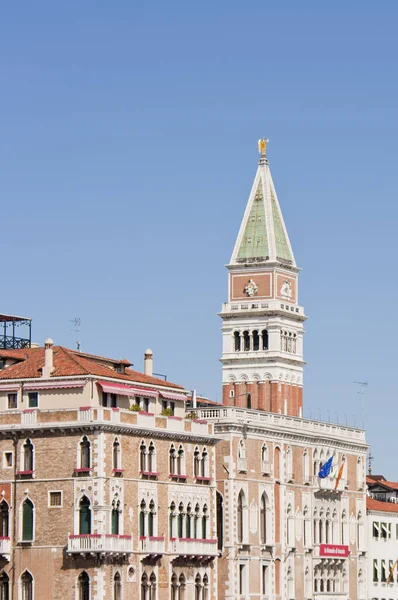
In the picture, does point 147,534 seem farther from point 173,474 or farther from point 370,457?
point 370,457

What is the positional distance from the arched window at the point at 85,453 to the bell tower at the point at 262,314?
171 feet

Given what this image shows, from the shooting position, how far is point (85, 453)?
4149 inches

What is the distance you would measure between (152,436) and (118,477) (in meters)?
4.82

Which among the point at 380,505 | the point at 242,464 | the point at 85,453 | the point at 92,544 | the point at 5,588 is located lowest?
the point at 5,588

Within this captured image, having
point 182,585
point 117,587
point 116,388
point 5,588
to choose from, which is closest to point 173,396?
point 116,388

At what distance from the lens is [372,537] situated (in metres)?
144

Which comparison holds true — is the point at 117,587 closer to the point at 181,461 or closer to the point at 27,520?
the point at 27,520

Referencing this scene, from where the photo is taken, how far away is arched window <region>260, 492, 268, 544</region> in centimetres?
12400

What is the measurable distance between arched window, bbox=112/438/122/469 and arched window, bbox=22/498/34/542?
5196mm

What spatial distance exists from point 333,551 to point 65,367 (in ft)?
111

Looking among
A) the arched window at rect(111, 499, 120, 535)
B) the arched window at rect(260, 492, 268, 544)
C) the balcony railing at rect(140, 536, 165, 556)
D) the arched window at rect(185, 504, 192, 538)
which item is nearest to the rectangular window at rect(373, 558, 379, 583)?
the arched window at rect(260, 492, 268, 544)

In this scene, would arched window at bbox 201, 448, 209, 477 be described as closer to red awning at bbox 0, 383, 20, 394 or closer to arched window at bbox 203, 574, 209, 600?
arched window at bbox 203, 574, 209, 600

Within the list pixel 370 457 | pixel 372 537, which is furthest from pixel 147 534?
pixel 370 457

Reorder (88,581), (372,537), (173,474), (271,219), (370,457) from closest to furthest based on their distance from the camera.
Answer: (88,581) → (173,474) → (372,537) → (271,219) → (370,457)
